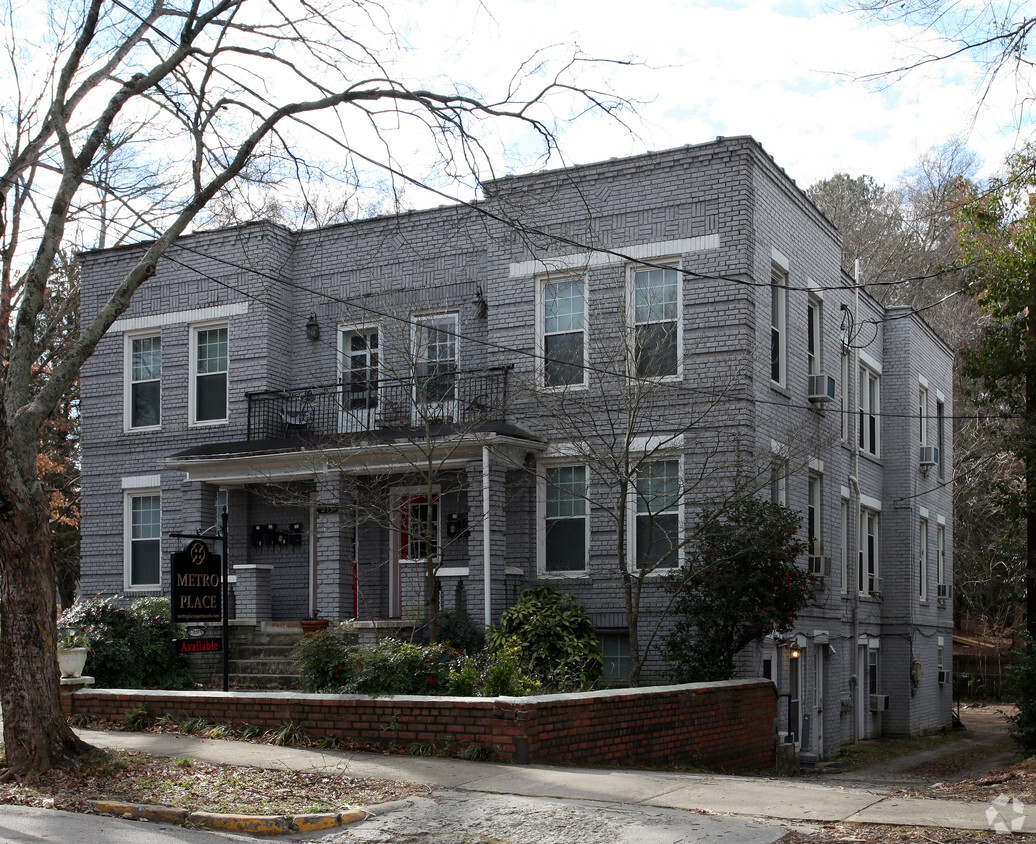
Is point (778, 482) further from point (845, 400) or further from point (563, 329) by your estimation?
point (845, 400)

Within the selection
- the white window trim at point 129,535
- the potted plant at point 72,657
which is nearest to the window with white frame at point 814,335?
the white window trim at point 129,535

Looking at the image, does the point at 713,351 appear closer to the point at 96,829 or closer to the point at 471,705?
the point at 471,705

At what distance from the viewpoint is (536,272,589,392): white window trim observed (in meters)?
17.8

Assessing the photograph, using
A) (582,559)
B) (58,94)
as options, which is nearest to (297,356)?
(582,559)

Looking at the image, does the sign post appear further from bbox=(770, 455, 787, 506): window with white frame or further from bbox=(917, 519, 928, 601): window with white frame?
bbox=(917, 519, 928, 601): window with white frame

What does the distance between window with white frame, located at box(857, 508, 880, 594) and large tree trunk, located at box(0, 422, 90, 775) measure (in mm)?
16960

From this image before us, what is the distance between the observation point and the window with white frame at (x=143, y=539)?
Result: 2123 centimetres

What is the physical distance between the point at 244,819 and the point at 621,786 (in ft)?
11.1

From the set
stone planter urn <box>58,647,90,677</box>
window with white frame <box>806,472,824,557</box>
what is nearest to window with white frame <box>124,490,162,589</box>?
stone planter urn <box>58,647,90,677</box>

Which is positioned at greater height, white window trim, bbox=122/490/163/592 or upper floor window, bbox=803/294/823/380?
upper floor window, bbox=803/294/823/380

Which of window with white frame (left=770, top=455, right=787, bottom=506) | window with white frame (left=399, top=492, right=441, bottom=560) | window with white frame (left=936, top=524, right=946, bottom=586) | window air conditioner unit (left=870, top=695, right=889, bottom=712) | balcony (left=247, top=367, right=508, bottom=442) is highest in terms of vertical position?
balcony (left=247, top=367, right=508, bottom=442)

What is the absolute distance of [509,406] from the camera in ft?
60.0

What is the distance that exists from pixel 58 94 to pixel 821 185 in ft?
131

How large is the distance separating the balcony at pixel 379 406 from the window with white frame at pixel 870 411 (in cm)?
923
